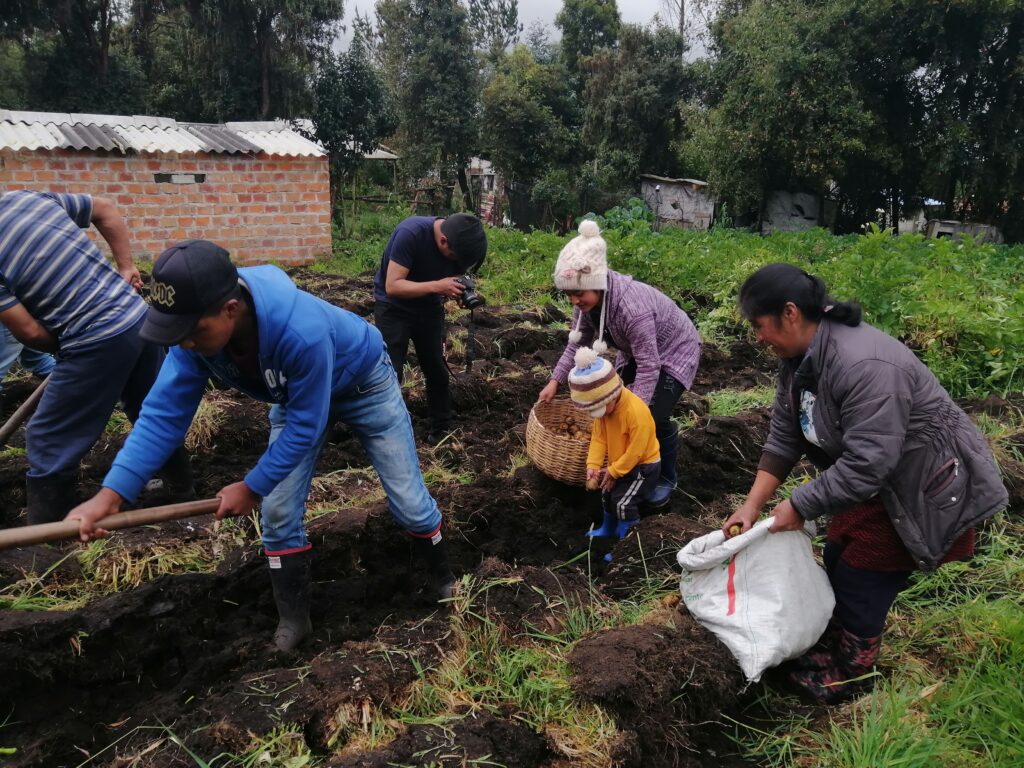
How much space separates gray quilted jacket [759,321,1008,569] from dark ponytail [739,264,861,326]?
43 mm

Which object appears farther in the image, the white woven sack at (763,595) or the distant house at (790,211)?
the distant house at (790,211)

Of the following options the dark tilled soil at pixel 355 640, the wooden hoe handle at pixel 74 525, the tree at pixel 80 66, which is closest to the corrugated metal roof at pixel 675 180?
the tree at pixel 80 66

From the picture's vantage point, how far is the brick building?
11.3 m

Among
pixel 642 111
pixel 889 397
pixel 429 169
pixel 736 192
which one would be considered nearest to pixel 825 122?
pixel 736 192

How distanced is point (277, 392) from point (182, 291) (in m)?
0.56

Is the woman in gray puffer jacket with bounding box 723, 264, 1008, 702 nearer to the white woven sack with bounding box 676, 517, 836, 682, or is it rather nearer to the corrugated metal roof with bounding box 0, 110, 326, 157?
the white woven sack with bounding box 676, 517, 836, 682

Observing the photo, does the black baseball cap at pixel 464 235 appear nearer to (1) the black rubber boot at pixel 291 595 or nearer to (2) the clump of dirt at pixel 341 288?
(1) the black rubber boot at pixel 291 595

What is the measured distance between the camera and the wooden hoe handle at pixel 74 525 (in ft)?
7.41

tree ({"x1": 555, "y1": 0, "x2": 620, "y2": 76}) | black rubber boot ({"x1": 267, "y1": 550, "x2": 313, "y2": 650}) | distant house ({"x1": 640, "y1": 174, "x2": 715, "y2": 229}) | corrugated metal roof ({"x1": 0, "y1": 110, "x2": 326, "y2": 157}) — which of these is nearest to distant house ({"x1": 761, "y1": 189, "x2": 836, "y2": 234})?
distant house ({"x1": 640, "y1": 174, "x2": 715, "y2": 229})

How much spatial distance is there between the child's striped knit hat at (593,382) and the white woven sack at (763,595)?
0.81 metres

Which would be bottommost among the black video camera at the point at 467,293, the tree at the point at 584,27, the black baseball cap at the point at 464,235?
the black video camera at the point at 467,293

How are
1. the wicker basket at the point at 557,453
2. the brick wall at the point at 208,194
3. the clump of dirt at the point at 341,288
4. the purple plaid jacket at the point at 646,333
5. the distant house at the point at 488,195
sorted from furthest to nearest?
1. the distant house at the point at 488,195
2. the brick wall at the point at 208,194
3. the clump of dirt at the point at 341,288
4. the wicker basket at the point at 557,453
5. the purple plaid jacket at the point at 646,333

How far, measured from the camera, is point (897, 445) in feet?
7.19

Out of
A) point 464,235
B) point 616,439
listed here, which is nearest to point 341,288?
point 464,235
